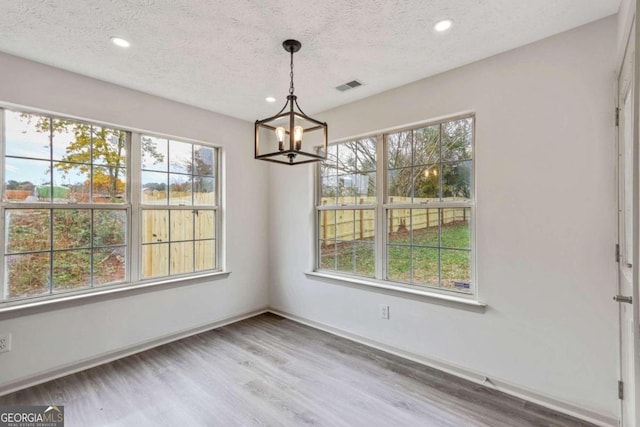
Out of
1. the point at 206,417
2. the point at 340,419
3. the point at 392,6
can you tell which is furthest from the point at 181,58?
the point at 340,419

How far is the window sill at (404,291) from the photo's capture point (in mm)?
2576

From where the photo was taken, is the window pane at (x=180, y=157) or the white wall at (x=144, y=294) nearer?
the white wall at (x=144, y=294)

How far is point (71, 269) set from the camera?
2832 millimetres

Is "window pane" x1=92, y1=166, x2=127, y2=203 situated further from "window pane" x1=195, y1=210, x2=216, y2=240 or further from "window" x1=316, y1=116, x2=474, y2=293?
"window" x1=316, y1=116, x2=474, y2=293

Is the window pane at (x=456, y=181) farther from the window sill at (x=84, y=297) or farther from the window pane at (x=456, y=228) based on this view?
the window sill at (x=84, y=297)

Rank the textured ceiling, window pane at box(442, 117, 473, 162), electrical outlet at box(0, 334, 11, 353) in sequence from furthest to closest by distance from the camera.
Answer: window pane at box(442, 117, 473, 162) → electrical outlet at box(0, 334, 11, 353) → the textured ceiling

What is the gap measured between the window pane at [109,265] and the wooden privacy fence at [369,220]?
2250 mm

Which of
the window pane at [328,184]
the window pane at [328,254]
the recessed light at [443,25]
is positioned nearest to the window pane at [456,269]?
the window pane at [328,254]

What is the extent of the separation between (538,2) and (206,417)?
3.49 m

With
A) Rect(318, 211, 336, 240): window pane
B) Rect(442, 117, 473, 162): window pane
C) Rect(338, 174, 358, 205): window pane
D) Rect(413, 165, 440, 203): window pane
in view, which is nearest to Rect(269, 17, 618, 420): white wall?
Rect(442, 117, 473, 162): window pane

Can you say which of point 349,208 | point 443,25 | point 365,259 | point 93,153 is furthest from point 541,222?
point 93,153

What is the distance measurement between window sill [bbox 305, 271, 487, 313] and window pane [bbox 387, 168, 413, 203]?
35.4 inches

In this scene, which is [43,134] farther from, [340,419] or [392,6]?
[340,419]

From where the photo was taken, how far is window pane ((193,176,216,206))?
3770 mm
